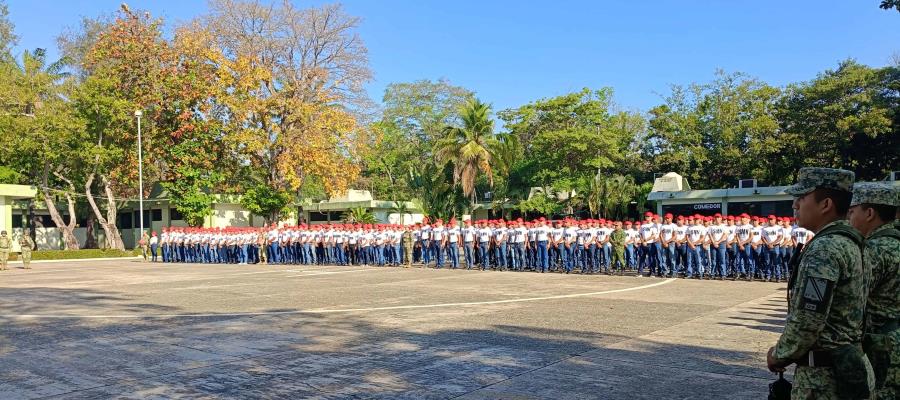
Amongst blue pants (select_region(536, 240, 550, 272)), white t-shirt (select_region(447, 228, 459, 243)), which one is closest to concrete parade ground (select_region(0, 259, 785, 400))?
blue pants (select_region(536, 240, 550, 272))

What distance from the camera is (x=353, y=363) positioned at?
7.35m

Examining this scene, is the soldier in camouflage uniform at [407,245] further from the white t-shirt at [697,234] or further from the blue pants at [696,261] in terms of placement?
the white t-shirt at [697,234]

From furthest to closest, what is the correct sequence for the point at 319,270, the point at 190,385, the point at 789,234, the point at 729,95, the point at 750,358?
the point at 729,95 → the point at 319,270 → the point at 789,234 → the point at 750,358 → the point at 190,385

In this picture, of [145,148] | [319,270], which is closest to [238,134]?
[145,148]

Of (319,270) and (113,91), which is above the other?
(113,91)

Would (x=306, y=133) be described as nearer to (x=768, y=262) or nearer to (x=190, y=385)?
(x=768, y=262)

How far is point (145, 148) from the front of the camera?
38.4 meters

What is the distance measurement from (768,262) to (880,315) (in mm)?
14064

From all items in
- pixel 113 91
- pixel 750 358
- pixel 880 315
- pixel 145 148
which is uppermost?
pixel 113 91

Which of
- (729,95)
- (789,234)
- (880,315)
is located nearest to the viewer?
(880,315)

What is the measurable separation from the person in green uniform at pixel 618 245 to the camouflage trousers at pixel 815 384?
53.8 feet

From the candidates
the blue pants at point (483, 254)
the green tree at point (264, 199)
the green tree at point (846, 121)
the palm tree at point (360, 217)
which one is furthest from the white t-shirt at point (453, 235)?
the green tree at point (846, 121)

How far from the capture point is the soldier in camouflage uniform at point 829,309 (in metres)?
3.04

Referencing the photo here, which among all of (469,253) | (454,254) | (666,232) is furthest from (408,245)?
(666,232)
